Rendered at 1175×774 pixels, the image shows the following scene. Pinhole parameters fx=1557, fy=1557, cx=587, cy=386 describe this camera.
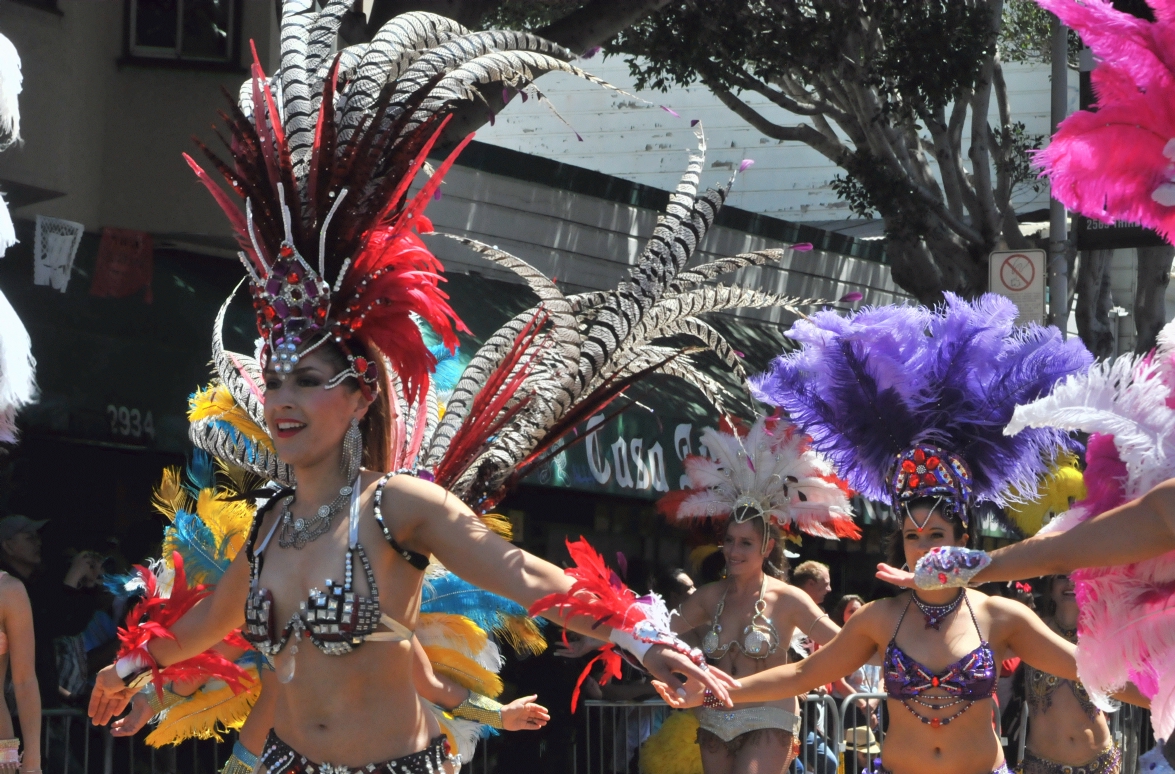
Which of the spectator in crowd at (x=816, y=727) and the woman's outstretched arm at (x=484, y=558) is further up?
the woman's outstretched arm at (x=484, y=558)

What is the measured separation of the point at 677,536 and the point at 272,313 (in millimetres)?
9247

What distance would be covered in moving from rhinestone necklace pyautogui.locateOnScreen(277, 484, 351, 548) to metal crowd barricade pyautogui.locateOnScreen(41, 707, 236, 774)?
425cm

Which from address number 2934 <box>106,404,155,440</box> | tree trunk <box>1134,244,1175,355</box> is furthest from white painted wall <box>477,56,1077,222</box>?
address number 2934 <box>106,404,155,440</box>

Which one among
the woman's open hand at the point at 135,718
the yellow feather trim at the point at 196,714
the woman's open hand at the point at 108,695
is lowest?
the yellow feather trim at the point at 196,714

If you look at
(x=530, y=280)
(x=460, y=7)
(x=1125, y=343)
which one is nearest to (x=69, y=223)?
(x=460, y=7)

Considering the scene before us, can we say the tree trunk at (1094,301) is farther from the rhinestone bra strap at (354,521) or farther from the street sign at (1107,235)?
the rhinestone bra strap at (354,521)

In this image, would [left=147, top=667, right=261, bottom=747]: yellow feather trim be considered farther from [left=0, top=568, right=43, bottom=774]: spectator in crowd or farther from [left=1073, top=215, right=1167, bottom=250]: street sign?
[left=1073, top=215, right=1167, bottom=250]: street sign

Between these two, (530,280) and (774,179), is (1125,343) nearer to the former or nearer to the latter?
(774,179)

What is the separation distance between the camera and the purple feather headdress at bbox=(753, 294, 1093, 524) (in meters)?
5.89

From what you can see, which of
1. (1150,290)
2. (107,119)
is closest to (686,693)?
(107,119)

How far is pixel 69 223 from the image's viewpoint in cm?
948

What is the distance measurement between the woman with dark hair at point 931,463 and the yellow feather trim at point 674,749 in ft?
10.2

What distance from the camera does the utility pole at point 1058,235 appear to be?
39.3 feet

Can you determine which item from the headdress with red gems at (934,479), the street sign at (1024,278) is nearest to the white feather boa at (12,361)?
the headdress with red gems at (934,479)
